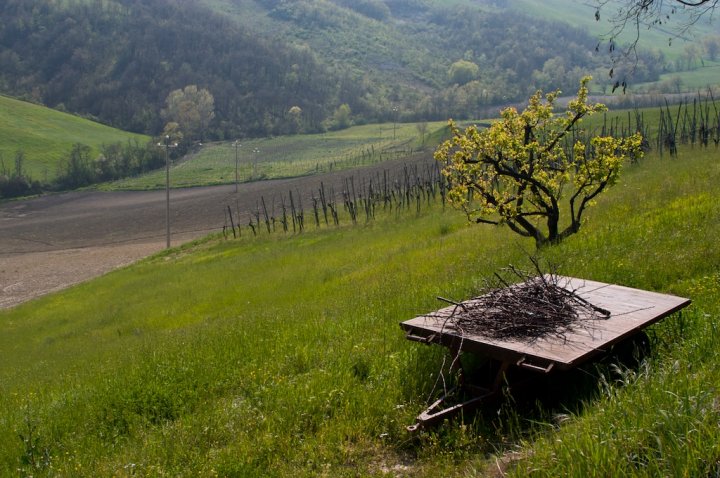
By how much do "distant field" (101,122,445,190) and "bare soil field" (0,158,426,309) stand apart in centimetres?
880

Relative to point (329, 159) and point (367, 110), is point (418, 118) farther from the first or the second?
point (329, 159)

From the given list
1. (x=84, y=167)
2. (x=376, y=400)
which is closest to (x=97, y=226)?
(x=84, y=167)

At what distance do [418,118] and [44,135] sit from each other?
90.4 meters

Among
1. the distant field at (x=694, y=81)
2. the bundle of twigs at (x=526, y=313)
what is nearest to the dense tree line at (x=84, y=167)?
the bundle of twigs at (x=526, y=313)

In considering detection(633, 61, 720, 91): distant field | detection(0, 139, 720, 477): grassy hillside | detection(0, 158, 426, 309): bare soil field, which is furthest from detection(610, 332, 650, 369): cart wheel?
detection(633, 61, 720, 91): distant field

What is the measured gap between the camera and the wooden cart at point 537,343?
5.90 m

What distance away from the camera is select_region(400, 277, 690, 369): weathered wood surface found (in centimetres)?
591

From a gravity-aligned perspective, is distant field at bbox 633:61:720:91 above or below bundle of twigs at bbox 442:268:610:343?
above

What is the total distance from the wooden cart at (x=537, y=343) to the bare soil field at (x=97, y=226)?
1540 inches

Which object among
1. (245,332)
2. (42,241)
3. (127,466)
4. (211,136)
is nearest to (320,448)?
(127,466)

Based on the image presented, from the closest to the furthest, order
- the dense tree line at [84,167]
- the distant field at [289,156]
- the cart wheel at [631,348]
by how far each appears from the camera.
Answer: the cart wheel at [631,348], the dense tree line at [84,167], the distant field at [289,156]

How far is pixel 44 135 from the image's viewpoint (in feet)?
455

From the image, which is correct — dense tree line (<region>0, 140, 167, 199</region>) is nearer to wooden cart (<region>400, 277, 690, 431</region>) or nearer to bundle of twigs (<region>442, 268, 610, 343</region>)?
bundle of twigs (<region>442, 268, 610, 343</region>)

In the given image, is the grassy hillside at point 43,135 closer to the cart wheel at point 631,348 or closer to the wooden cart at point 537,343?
the wooden cart at point 537,343
